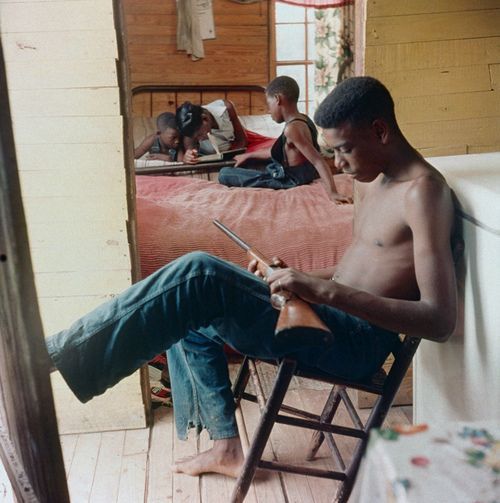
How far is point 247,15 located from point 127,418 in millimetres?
3581

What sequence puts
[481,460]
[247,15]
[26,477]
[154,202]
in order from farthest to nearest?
[247,15] < [154,202] < [26,477] < [481,460]

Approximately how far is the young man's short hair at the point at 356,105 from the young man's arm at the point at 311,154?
1415 mm

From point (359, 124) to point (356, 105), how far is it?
1.6 inches

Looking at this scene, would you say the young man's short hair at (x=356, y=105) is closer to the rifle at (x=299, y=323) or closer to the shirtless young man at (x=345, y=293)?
the shirtless young man at (x=345, y=293)

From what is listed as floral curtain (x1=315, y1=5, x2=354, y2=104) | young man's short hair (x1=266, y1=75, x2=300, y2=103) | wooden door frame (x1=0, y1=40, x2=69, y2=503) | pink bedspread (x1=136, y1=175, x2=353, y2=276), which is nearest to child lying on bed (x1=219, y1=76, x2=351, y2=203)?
young man's short hair (x1=266, y1=75, x2=300, y2=103)

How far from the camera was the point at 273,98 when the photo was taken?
3215 millimetres

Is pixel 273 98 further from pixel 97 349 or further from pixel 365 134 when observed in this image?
pixel 97 349

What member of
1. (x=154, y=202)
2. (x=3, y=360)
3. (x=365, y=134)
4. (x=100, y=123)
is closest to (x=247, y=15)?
(x=154, y=202)

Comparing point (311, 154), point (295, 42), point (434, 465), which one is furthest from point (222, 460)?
point (295, 42)

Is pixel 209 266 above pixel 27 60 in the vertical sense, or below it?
below

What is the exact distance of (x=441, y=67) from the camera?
1818mm

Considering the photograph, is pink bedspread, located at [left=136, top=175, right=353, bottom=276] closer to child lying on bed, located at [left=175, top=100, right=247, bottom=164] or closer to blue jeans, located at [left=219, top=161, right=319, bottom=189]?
blue jeans, located at [left=219, top=161, right=319, bottom=189]

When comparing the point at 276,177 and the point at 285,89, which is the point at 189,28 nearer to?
the point at 285,89

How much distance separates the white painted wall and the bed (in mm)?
925
